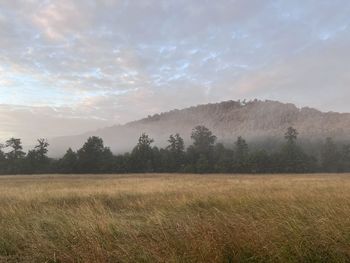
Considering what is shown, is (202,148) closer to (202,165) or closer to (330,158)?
(202,165)

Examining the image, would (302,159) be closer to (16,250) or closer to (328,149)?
(328,149)

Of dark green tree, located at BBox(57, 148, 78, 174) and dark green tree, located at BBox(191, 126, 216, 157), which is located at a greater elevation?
dark green tree, located at BBox(191, 126, 216, 157)

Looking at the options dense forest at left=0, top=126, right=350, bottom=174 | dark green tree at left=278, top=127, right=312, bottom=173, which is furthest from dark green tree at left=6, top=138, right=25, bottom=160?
dark green tree at left=278, top=127, right=312, bottom=173

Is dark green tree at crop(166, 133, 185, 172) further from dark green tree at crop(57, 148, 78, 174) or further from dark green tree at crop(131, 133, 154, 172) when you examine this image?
dark green tree at crop(57, 148, 78, 174)

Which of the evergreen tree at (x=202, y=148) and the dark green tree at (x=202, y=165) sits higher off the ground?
the evergreen tree at (x=202, y=148)

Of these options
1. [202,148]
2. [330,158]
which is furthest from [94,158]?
[330,158]

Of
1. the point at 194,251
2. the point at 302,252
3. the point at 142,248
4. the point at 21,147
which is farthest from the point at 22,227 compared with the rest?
the point at 21,147

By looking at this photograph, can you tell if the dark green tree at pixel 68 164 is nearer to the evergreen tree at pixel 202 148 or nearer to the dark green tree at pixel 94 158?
the dark green tree at pixel 94 158

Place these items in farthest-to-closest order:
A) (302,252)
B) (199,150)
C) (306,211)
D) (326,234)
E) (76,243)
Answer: (199,150), (306,211), (76,243), (326,234), (302,252)

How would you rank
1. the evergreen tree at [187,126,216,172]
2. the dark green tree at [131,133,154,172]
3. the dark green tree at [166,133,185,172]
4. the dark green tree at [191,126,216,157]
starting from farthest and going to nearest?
the dark green tree at [191,126,216,157]
the evergreen tree at [187,126,216,172]
the dark green tree at [166,133,185,172]
the dark green tree at [131,133,154,172]

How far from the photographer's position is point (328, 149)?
422ft

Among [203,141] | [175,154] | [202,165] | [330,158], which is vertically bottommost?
[202,165]

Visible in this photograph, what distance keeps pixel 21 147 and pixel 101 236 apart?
125948mm

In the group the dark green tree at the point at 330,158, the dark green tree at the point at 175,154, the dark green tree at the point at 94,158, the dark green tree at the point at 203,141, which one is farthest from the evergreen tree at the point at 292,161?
the dark green tree at the point at 94,158
